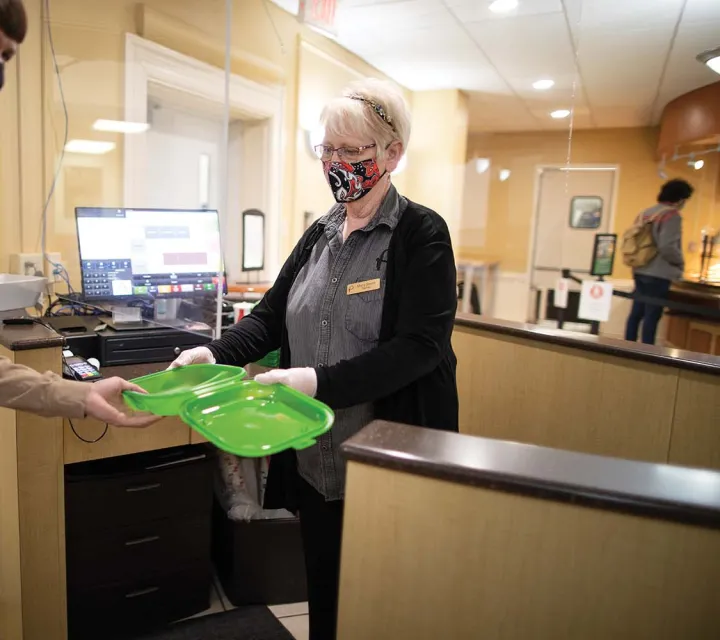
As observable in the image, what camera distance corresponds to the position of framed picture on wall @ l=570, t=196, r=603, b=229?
661cm

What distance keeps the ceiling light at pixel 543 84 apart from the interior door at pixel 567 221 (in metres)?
1.94

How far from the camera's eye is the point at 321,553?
1.35 metres

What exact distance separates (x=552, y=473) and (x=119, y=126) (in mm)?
2379

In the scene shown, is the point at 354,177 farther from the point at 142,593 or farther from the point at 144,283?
the point at 142,593

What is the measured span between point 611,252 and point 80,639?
3.83 meters

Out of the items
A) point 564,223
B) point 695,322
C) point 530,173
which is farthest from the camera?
point 530,173

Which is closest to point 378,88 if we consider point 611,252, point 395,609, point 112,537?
point 395,609

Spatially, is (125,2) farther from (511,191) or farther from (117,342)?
(511,191)

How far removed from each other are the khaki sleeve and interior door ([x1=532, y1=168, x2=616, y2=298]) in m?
6.04

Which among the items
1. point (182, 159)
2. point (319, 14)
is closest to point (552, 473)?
point (182, 159)

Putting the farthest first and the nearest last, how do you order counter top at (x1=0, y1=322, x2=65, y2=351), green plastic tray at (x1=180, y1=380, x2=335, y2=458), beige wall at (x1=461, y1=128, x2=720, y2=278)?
1. beige wall at (x1=461, y1=128, x2=720, y2=278)
2. counter top at (x1=0, y1=322, x2=65, y2=351)
3. green plastic tray at (x1=180, y1=380, x2=335, y2=458)

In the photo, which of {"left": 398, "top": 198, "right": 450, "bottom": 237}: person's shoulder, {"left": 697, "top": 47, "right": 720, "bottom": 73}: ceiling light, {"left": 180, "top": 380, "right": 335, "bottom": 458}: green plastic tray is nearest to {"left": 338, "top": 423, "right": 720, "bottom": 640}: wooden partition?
{"left": 180, "top": 380, "right": 335, "bottom": 458}: green plastic tray

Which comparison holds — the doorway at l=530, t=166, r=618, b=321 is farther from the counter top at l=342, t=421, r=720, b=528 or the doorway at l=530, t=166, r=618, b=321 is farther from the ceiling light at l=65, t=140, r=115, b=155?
the counter top at l=342, t=421, r=720, b=528

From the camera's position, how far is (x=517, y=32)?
12.1 feet
